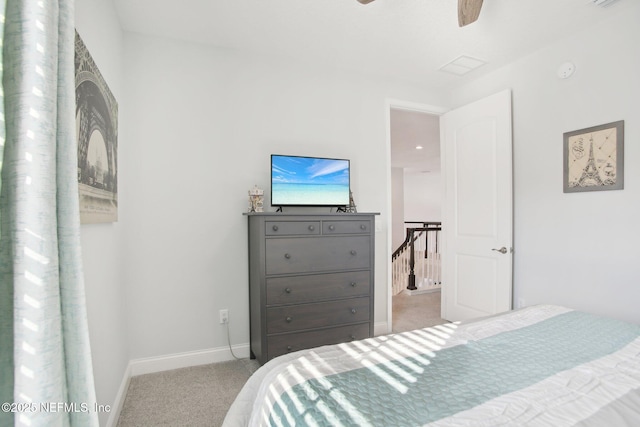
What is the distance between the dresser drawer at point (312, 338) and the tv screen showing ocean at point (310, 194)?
105 cm

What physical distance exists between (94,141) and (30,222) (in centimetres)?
104

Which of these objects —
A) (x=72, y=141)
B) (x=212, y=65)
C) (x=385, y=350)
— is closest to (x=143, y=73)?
(x=212, y=65)

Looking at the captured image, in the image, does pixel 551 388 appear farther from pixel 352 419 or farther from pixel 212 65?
pixel 212 65

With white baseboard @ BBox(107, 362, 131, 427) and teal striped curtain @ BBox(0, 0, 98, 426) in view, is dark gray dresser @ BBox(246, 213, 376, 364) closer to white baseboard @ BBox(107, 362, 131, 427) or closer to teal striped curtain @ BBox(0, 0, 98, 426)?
white baseboard @ BBox(107, 362, 131, 427)

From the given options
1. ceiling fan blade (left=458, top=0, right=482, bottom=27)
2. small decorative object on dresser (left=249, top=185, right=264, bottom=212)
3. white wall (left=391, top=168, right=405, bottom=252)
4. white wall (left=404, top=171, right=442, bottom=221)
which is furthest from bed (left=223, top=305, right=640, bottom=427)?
white wall (left=404, top=171, right=442, bottom=221)

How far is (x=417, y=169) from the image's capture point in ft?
30.5

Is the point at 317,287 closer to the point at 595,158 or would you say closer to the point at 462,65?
the point at 595,158

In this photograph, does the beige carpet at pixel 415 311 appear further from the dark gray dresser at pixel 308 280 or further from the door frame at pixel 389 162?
the dark gray dresser at pixel 308 280

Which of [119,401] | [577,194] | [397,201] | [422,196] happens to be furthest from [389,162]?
[422,196]

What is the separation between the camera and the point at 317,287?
2.40 metres

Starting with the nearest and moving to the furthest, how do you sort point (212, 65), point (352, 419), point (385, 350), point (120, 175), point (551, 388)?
1. point (352, 419)
2. point (551, 388)
3. point (385, 350)
4. point (120, 175)
5. point (212, 65)

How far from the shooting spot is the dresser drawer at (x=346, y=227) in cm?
245

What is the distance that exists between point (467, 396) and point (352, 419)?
0.36m

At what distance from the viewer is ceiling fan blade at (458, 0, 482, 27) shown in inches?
72.1
